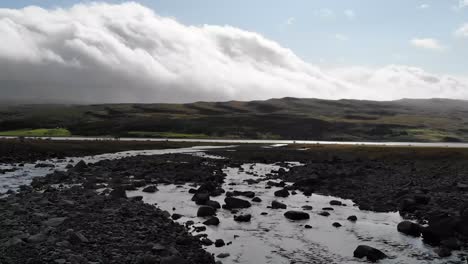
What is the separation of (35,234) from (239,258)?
10.2 metres

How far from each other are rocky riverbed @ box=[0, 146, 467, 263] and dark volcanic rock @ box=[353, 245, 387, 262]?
2.0 inches

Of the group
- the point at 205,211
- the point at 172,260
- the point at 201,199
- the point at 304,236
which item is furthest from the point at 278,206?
the point at 172,260

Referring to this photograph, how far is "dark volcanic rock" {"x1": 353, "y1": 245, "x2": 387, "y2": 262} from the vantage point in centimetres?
2114

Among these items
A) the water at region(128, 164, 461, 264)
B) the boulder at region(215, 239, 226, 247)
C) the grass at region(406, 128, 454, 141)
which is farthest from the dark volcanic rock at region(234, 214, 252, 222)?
the grass at region(406, 128, 454, 141)

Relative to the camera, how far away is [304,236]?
25359mm

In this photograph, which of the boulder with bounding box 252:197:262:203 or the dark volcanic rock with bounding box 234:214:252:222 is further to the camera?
the boulder with bounding box 252:197:262:203

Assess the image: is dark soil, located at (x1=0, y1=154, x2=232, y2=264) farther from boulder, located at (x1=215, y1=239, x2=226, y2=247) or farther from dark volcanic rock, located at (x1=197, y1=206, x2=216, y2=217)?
dark volcanic rock, located at (x1=197, y1=206, x2=216, y2=217)

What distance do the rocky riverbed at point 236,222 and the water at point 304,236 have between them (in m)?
0.06

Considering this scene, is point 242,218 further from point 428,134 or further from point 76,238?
point 428,134

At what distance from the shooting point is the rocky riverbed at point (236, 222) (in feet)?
65.1

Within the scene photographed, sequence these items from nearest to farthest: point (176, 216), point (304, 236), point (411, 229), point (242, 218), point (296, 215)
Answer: point (304, 236) → point (411, 229) → point (176, 216) → point (242, 218) → point (296, 215)

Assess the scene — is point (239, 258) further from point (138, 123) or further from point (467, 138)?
A: point (467, 138)

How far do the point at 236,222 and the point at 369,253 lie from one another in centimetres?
989

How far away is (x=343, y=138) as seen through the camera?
175 meters
